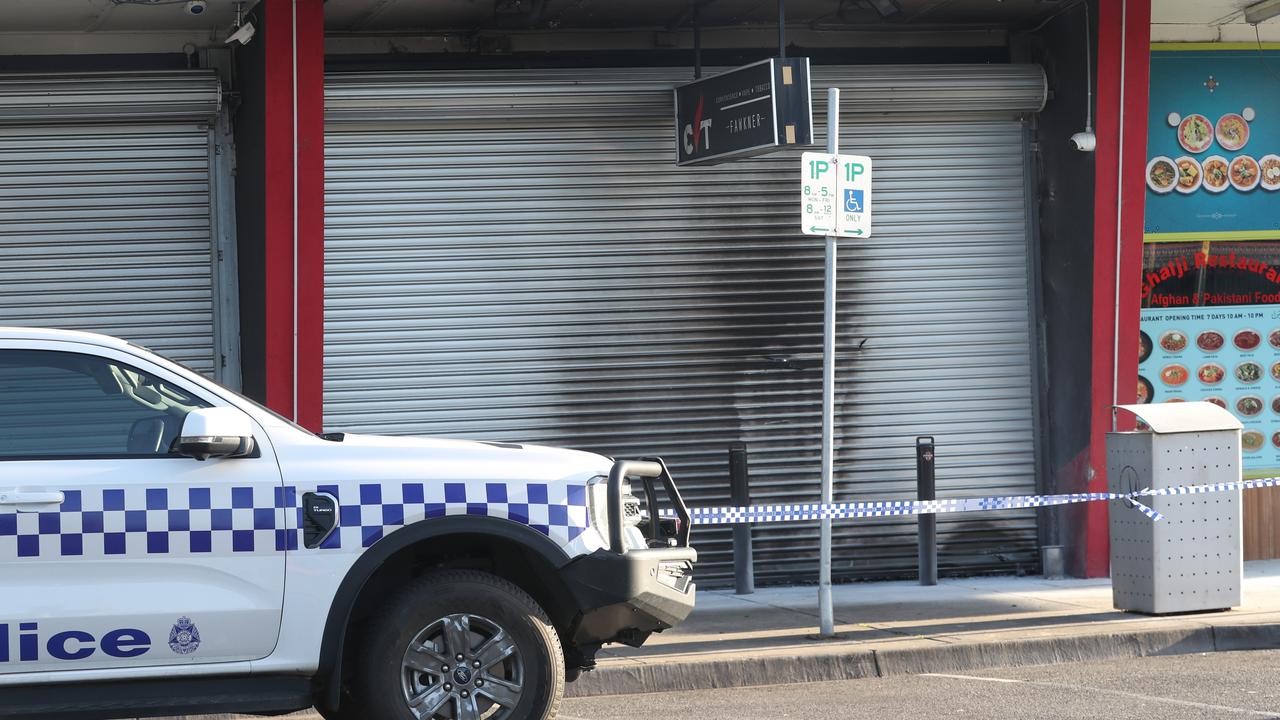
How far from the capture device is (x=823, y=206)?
28.7 ft

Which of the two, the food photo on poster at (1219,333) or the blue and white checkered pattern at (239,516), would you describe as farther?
the food photo on poster at (1219,333)

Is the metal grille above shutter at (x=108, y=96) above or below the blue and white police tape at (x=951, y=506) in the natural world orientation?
above

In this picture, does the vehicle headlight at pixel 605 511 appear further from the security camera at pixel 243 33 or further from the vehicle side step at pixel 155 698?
the security camera at pixel 243 33

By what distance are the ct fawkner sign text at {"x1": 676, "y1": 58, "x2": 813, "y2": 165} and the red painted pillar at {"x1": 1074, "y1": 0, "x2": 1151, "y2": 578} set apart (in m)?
2.56

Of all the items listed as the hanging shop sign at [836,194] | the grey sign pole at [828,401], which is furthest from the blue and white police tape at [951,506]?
the hanging shop sign at [836,194]

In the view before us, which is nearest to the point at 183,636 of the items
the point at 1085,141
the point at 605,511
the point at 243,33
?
the point at 605,511

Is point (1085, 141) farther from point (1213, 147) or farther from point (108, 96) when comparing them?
point (108, 96)

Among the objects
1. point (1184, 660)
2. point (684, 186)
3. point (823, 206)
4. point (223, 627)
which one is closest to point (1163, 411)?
point (1184, 660)

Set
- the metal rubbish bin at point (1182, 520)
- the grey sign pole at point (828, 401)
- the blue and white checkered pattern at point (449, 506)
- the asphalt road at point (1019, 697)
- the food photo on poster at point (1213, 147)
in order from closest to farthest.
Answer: the blue and white checkered pattern at point (449, 506)
the asphalt road at point (1019, 697)
the grey sign pole at point (828, 401)
the metal rubbish bin at point (1182, 520)
the food photo on poster at point (1213, 147)

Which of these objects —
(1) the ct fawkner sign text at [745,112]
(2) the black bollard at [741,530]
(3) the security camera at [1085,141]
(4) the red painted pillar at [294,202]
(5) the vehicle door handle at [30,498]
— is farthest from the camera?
(3) the security camera at [1085,141]

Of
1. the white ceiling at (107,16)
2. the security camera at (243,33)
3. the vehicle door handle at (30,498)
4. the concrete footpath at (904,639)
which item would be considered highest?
the white ceiling at (107,16)

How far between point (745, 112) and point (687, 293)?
177 cm

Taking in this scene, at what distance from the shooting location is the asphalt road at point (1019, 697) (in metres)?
7.09

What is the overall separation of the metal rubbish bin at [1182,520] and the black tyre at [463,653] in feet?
15.7
